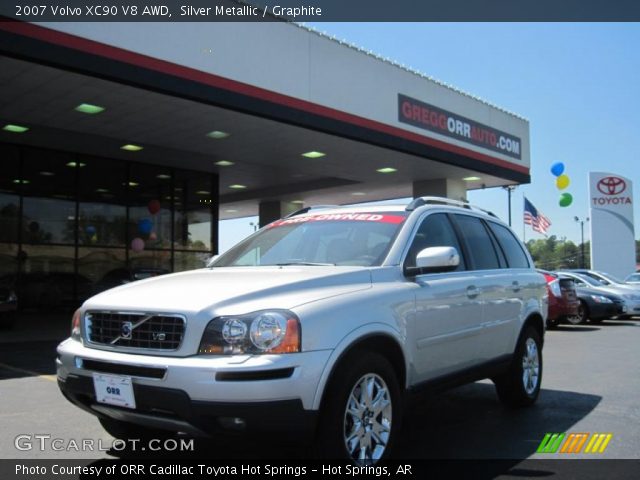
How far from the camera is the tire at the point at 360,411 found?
3.54m

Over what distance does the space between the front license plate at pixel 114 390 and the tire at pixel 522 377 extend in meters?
3.84

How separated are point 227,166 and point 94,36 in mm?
10581

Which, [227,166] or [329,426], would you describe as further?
[227,166]

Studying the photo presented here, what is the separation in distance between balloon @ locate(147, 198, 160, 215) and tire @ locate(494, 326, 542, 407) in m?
16.9

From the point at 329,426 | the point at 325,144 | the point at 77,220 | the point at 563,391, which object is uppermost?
the point at 325,144

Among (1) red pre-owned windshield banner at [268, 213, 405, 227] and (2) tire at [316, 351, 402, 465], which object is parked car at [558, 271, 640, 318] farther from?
(2) tire at [316, 351, 402, 465]

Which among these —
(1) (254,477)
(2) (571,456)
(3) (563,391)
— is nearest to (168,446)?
(1) (254,477)

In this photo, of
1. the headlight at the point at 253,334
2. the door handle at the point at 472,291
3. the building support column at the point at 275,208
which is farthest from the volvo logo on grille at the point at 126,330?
the building support column at the point at 275,208

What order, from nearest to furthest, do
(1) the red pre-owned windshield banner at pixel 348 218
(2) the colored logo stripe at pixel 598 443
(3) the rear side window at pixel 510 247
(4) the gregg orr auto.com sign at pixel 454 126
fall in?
(2) the colored logo stripe at pixel 598 443, (1) the red pre-owned windshield banner at pixel 348 218, (3) the rear side window at pixel 510 247, (4) the gregg orr auto.com sign at pixel 454 126

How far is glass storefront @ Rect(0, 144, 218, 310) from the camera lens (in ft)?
60.8

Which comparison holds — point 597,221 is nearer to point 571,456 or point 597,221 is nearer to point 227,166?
point 227,166

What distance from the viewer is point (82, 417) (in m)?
5.59

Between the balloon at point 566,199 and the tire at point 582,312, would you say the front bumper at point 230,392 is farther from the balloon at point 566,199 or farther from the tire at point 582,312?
the balloon at point 566,199

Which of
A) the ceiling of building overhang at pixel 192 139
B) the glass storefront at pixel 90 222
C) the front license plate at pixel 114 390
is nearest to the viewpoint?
the front license plate at pixel 114 390
